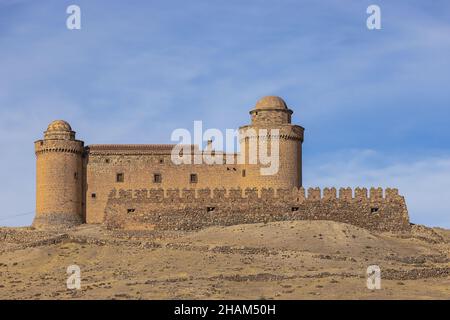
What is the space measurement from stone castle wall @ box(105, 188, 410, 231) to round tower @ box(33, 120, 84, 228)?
23.8ft

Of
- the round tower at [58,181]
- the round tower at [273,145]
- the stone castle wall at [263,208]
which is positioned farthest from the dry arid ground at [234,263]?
the round tower at [273,145]

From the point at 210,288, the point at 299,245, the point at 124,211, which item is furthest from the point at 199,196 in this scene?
the point at 210,288

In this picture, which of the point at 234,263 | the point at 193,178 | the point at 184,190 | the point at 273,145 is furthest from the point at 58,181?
the point at 234,263

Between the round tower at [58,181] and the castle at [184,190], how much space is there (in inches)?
2.5

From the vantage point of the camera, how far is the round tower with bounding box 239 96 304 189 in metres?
62.2

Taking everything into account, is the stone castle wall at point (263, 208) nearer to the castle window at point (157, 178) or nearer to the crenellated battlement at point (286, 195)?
the crenellated battlement at point (286, 195)

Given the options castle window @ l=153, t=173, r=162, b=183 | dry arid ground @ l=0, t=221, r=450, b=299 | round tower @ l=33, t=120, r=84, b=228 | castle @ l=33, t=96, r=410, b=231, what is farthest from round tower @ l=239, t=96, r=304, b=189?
round tower @ l=33, t=120, r=84, b=228

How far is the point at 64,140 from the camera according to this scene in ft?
214

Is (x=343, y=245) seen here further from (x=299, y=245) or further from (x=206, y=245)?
(x=206, y=245)

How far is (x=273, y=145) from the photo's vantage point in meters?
62.5

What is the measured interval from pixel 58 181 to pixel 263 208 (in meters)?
14.9

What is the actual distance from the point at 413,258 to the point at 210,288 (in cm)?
1304

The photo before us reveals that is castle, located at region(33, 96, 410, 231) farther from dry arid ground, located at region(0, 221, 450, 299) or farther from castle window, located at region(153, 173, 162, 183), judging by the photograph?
dry arid ground, located at region(0, 221, 450, 299)

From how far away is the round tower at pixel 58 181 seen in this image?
64250 mm
